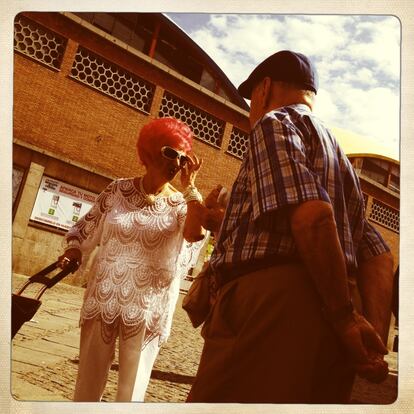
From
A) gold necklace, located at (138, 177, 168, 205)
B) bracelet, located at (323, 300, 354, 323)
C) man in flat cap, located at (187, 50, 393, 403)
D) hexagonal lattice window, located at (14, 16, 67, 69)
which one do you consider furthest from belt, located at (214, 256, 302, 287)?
hexagonal lattice window, located at (14, 16, 67, 69)

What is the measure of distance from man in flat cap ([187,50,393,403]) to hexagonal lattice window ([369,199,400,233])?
384 millimetres

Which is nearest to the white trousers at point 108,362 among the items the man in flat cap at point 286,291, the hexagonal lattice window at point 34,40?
the man in flat cap at point 286,291

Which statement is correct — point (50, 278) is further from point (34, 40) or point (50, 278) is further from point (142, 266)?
point (34, 40)

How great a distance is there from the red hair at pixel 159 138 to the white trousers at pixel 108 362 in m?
0.50

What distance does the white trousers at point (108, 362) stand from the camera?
114 cm

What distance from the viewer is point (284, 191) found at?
841mm

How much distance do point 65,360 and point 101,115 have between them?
0.80 m

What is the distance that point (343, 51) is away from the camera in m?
1.49

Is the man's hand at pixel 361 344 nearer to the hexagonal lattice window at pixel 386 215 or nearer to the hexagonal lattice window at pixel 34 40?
the hexagonal lattice window at pixel 386 215

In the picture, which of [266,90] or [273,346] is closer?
[273,346]

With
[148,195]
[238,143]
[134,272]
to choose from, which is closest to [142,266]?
[134,272]

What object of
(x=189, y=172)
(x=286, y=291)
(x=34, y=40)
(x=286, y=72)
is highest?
(x=34, y=40)

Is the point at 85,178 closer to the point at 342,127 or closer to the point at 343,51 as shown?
the point at 342,127

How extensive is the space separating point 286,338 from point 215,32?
1.11 m
